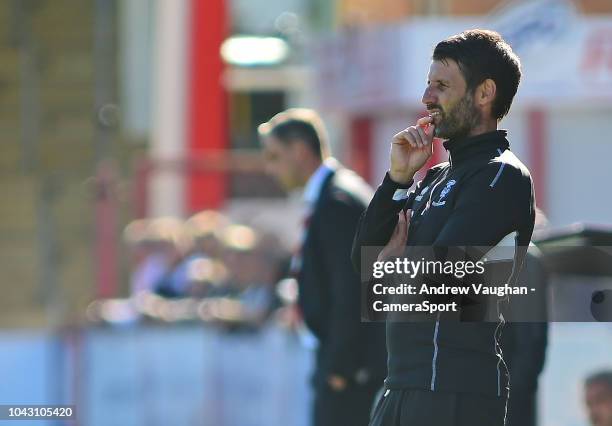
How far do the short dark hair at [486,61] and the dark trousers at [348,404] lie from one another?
2.36 meters

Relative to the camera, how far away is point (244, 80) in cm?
1692

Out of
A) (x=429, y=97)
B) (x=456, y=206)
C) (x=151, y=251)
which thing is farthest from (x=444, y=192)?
(x=151, y=251)

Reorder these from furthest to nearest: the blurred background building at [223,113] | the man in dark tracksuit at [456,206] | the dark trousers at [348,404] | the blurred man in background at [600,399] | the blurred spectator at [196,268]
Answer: the blurred background building at [223,113] < the blurred spectator at [196,268] < the dark trousers at [348,404] < the blurred man in background at [600,399] < the man in dark tracksuit at [456,206]

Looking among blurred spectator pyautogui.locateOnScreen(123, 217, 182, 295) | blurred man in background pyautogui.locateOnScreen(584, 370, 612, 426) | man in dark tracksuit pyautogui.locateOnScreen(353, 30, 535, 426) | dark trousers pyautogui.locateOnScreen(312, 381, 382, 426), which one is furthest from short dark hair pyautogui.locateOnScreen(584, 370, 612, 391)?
blurred spectator pyautogui.locateOnScreen(123, 217, 182, 295)

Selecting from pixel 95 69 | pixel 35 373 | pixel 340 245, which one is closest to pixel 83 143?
pixel 95 69

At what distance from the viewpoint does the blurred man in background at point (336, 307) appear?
19.2 ft

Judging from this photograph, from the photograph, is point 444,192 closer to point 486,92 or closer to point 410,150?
point 410,150

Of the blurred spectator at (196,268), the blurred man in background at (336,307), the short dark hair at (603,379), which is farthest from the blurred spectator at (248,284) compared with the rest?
the short dark hair at (603,379)

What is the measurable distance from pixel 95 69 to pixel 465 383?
13.8 metres

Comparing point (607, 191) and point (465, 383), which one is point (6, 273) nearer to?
point (607, 191)

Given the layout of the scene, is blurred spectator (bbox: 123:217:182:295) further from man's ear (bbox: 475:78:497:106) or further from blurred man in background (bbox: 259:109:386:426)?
man's ear (bbox: 475:78:497:106)

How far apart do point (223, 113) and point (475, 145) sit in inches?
426

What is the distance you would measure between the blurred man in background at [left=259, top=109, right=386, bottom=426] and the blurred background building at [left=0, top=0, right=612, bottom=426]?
12.2 feet

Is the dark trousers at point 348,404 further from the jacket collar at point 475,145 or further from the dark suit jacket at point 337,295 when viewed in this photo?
the jacket collar at point 475,145
